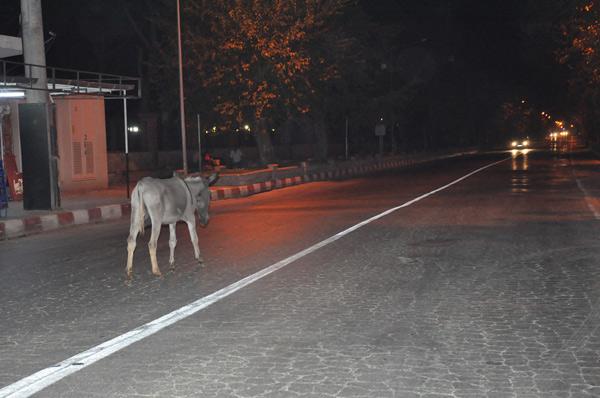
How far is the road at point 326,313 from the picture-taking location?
503cm

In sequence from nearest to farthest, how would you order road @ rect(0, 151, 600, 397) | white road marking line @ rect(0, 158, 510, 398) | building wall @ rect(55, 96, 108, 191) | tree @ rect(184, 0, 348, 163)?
1. white road marking line @ rect(0, 158, 510, 398)
2. road @ rect(0, 151, 600, 397)
3. building wall @ rect(55, 96, 108, 191)
4. tree @ rect(184, 0, 348, 163)

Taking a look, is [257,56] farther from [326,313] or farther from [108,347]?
[108,347]

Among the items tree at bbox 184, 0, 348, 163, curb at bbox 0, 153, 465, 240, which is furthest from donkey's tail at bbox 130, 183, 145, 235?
tree at bbox 184, 0, 348, 163

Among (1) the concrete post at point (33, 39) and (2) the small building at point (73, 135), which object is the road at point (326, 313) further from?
(2) the small building at point (73, 135)

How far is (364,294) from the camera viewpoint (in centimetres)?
788

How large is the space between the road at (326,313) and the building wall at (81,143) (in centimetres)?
1054

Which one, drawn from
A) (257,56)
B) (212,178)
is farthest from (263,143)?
(212,178)

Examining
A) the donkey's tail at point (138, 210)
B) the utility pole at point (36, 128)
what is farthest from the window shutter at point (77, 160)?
the donkey's tail at point (138, 210)

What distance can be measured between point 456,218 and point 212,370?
10.9m

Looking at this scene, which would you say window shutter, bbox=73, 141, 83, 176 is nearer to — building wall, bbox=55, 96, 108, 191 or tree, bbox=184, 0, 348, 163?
building wall, bbox=55, 96, 108, 191

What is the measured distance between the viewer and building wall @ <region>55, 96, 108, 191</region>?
24.0 metres

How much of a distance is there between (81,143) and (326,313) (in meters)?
19.4

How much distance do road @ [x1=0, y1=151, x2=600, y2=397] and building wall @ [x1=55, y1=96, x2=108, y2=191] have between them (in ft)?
34.6

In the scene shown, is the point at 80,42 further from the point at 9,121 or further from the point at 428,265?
the point at 428,265
